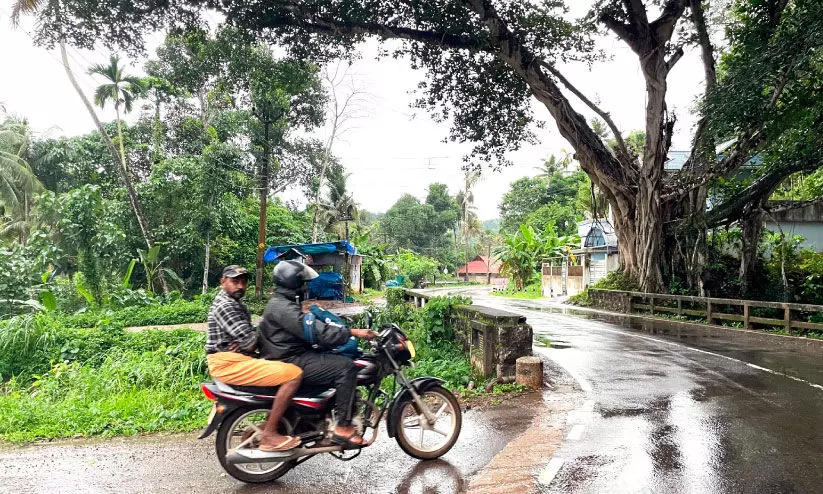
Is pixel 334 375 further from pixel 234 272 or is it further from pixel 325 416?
pixel 234 272

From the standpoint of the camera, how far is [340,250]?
28.2 metres

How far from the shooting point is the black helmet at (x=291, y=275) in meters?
4.43

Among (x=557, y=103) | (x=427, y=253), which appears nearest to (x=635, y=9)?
(x=557, y=103)

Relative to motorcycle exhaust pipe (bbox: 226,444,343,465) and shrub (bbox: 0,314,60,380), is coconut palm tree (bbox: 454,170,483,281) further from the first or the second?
motorcycle exhaust pipe (bbox: 226,444,343,465)

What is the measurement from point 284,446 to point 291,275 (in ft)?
4.36

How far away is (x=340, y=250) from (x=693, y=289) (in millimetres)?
16047

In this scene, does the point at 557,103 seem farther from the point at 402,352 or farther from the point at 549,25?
the point at 402,352

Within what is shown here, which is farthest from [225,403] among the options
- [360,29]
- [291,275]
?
[360,29]

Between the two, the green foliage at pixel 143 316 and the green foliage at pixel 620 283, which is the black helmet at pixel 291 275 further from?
the green foliage at pixel 620 283

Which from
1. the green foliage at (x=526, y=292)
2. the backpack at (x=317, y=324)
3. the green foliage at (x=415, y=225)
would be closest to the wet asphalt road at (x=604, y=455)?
the backpack at (x=317, y=324)

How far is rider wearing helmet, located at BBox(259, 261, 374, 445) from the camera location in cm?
439

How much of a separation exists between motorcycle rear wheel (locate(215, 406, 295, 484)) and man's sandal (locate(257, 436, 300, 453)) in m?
0.09

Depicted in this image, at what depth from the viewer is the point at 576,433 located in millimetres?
5590

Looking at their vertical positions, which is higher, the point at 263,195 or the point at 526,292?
the point at 263,195
